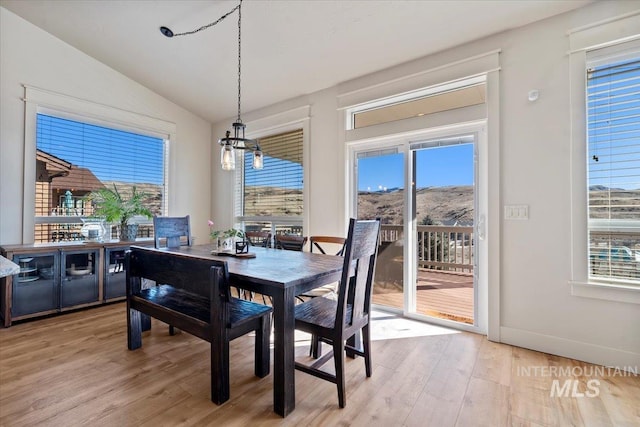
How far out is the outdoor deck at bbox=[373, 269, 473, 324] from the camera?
2.94 metres

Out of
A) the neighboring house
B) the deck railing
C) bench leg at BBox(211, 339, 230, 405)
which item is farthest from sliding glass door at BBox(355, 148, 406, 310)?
the neighboring house

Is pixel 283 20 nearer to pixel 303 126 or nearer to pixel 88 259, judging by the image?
pixel 303 126

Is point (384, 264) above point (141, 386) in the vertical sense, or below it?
above

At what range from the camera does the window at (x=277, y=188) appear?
4090 mm

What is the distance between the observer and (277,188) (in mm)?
4348

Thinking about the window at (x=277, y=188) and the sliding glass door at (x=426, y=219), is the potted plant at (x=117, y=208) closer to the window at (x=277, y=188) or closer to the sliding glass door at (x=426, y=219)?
the window at (x=277, y=188)

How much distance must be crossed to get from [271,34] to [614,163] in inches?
123

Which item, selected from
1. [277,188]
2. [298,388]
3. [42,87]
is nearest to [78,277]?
[42,87]

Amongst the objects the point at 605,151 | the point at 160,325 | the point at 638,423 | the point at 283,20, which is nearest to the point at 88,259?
the point at 160,325

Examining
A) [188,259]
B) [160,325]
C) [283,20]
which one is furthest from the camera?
[160,325]

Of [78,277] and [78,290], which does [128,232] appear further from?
[78,290]

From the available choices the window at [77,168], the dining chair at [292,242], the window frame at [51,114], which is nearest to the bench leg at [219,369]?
the dining chair at [292,242]

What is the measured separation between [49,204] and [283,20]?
348 centimetres

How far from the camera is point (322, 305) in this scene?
6.87ft
